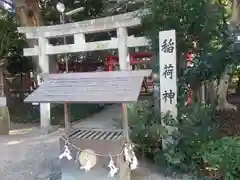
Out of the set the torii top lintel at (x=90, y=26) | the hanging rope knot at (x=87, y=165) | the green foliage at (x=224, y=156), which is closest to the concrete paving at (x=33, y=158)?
the green foliage at (x=224, y=156)

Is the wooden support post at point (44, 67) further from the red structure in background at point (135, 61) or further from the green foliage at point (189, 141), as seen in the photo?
the green foliage at point (189, 141)

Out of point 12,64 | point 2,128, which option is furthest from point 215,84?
point 12,64

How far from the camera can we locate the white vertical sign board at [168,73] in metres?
4.26

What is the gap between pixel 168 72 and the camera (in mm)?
4285

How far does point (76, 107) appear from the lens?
10438 millimetres

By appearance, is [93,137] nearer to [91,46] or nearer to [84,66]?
[91,46]

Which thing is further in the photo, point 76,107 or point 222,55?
point 76,107

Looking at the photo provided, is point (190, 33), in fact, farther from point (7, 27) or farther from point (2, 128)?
point (7, 27)

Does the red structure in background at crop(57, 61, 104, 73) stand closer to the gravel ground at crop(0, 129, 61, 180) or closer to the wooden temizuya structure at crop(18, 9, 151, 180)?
the gravel ground at crop(0, 129, 61, 180)

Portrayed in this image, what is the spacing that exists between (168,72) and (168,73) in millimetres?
16

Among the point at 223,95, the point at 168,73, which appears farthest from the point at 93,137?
the point at 223,95

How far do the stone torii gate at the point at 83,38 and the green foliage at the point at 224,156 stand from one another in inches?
111

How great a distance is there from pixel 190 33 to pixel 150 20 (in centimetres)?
74

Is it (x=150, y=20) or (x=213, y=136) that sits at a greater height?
(x=150, y=20)
